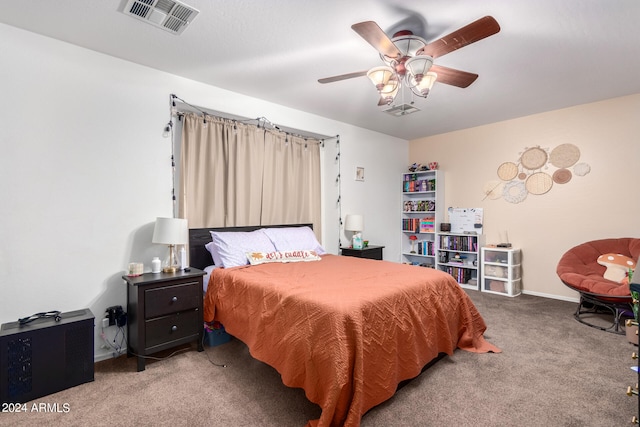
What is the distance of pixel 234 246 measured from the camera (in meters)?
3.02

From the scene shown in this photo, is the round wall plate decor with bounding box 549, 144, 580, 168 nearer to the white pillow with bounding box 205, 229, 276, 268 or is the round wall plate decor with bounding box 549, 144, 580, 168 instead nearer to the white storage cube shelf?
the white storage cube shelf

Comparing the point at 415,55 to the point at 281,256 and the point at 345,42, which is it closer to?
the point at 345,42

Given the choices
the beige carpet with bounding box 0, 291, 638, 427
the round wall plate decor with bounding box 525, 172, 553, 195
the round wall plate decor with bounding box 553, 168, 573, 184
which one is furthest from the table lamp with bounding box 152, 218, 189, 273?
the round wall plate decor with bounding box 553, 168, 573, 184

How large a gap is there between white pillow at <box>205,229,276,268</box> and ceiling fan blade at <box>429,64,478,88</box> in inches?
86.1

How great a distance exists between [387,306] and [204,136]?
2488mm

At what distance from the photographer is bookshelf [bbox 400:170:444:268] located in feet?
16.7

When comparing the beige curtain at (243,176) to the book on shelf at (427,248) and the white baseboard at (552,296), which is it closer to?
the book on shelf at (427,248)

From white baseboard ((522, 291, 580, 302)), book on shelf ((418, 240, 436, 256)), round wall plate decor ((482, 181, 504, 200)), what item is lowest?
white baseboard ((522, 291, 580, 302))

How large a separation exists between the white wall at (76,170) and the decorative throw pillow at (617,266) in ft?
14.6

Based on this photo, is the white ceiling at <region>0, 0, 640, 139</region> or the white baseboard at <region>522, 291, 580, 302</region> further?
the white baseboard at <region>522, 291, 580, 302</region>

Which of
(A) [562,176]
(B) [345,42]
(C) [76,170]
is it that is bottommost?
(C) [76,170]

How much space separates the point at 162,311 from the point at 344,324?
1531mm

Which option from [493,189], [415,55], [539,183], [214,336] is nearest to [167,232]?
[214,336]

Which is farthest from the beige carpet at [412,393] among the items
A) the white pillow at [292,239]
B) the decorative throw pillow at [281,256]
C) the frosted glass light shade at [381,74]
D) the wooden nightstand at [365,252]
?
the frosted glass light shade at [381,74]
